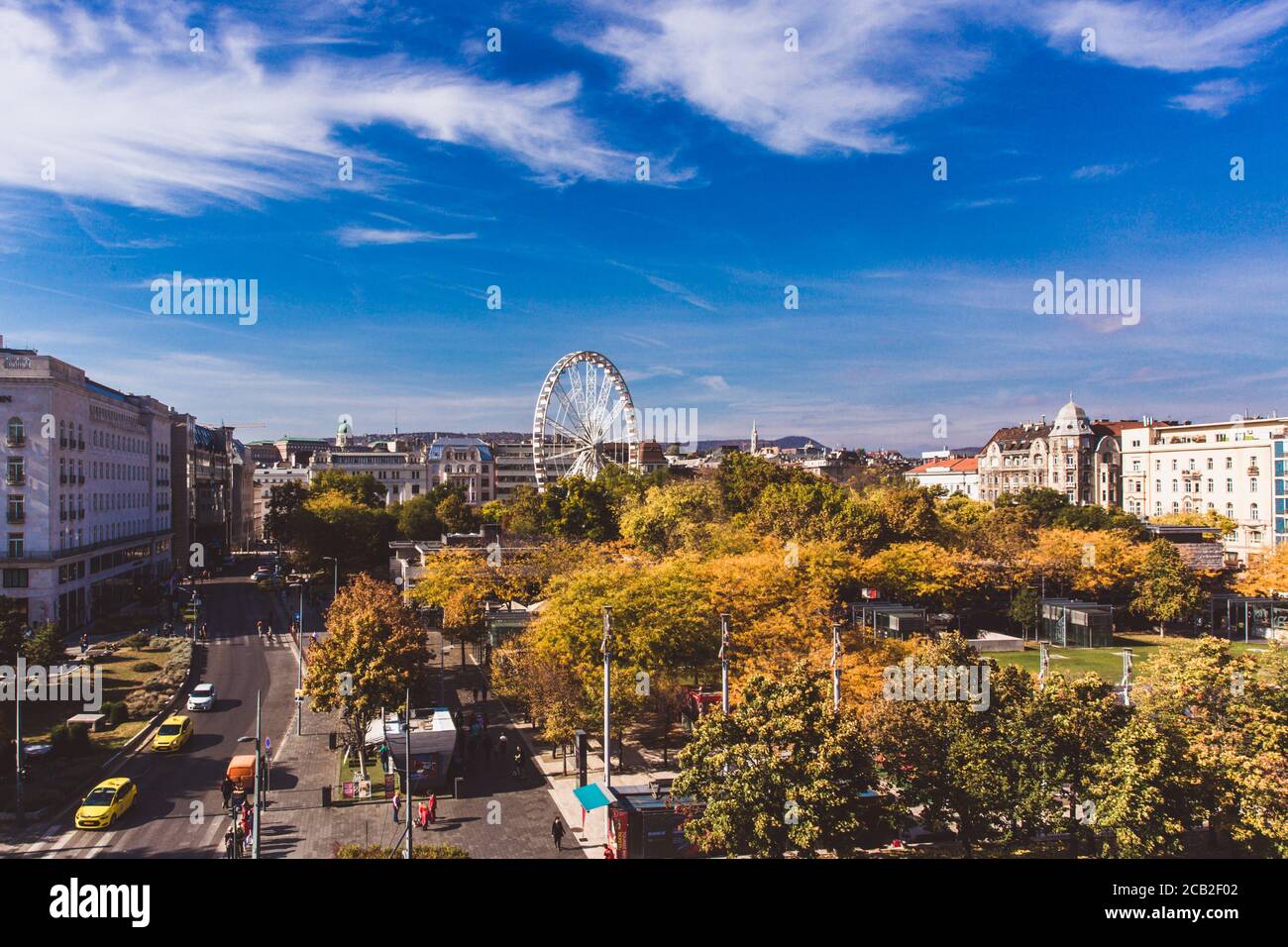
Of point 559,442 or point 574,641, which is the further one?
point 559,442

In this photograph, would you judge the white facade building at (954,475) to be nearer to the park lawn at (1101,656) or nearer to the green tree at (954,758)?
the park lawn at (1101,656)

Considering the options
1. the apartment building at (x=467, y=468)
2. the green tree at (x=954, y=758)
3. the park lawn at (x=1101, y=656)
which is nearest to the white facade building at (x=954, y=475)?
the apartment building at (x=467, y=468)

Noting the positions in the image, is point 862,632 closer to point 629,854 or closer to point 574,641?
point 574,641

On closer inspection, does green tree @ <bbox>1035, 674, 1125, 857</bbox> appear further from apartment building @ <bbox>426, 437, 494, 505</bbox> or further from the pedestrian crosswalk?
apartment building @ <bbox>426, 437, 494, 505</bbox>

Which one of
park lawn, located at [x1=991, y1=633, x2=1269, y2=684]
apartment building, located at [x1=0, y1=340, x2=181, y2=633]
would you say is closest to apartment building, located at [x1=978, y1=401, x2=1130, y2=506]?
park lawn, located at [x1=991, y1=633, x2=1269, y2=684]
